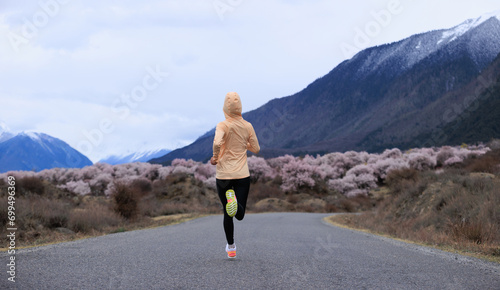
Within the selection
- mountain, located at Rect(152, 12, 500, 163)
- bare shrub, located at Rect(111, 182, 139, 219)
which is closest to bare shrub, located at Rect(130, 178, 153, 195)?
bare shrub, located at Rect(111, 182, 139, 219)

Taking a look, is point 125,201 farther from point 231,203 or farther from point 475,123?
point 475,123

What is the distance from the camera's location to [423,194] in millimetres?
16672

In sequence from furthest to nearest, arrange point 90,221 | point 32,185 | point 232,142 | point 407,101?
point 407,101 → point 32,185 → point 90,221 → point 232,142

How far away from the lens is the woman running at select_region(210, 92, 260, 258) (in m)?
6.38

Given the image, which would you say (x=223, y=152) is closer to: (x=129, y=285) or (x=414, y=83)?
(x=129, y=285)

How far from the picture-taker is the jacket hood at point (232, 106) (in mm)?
6711

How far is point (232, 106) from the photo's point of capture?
6.71m

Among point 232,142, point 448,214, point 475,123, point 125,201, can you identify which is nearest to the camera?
point 232,142

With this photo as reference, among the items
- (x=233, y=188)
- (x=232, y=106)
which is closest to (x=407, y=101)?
(x=232, y=106)

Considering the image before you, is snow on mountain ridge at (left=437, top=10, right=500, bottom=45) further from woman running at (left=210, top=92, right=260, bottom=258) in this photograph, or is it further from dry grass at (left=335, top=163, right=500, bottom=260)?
woman running at (left=210, top=92, right=260, bottom=258)

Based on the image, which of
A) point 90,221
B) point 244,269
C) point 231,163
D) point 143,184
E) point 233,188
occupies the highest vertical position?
point 231,163

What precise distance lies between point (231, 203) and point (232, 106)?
57.6 inches

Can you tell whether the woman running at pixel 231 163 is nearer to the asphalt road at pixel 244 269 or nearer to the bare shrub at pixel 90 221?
the asphalt road at pixel 244 269

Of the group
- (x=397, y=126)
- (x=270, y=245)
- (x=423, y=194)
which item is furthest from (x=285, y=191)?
(x=397, y=126)
